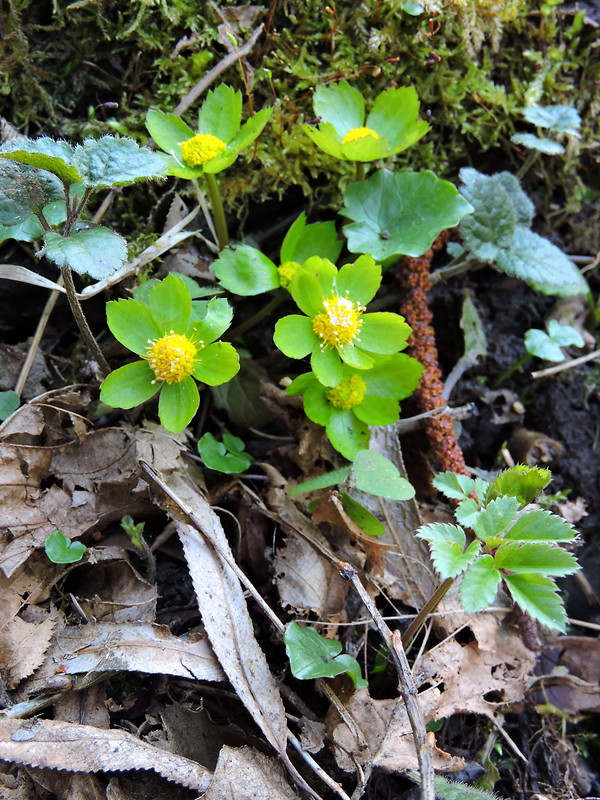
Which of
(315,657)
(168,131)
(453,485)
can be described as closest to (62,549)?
(315,657)

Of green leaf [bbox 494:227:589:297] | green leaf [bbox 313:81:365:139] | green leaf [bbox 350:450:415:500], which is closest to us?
green leaf [bbox 350:450:415:500]

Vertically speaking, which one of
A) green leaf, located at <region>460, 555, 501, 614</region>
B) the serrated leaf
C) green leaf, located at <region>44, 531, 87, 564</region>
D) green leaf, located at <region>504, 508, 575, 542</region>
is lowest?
green leaf, located at <region>44, 531, 87, 564</region>

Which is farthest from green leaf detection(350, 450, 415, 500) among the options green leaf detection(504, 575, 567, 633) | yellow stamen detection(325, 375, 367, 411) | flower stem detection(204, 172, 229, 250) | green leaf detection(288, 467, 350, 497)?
flower stem detection(204, 172, 229, 250)

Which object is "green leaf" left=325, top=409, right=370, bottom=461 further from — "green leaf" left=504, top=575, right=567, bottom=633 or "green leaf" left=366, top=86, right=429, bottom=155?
"green leaf" left=366, top=86, right=429, bottom=155

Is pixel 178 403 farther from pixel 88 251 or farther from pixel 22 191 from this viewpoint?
pixel 22 191

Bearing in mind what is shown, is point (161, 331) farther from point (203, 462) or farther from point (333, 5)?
point (333, 5)

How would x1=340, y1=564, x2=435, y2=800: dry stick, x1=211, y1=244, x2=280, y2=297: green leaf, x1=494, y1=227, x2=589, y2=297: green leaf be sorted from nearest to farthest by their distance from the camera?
1. x1=340, y1=564, x2=435, y2=800: dry stick
2. x1=211, y1=244, x2=280, y2=297: green leaf
3. x1=494, y1=227, x2=589, y2=297: green leaf
